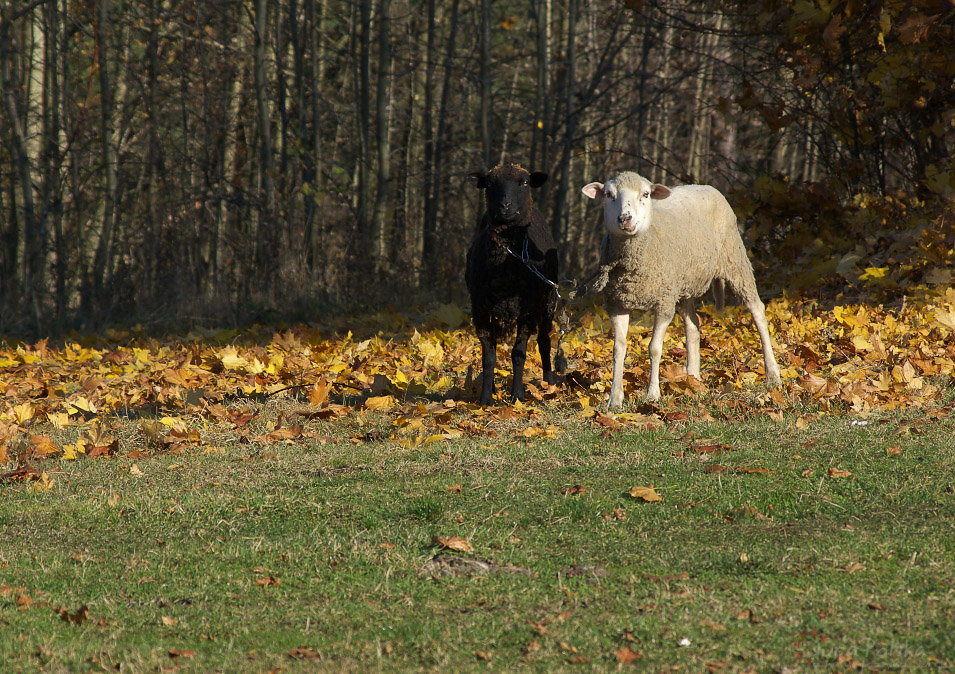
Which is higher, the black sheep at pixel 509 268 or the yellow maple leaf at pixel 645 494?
the black sheep at pixel 509 268

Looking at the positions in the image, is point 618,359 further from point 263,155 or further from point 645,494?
point 263,155

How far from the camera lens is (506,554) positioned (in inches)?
180

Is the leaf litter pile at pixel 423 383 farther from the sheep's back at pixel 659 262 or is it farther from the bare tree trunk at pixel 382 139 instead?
the bare tree trunk at pixel 382 139

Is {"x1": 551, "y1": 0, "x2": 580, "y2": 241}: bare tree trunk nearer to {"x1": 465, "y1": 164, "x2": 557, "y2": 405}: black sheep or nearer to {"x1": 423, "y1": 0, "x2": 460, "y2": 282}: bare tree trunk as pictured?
{"x1": 423, "y1": 0, "x2": 460, "y2": 282}: bare tree trunk

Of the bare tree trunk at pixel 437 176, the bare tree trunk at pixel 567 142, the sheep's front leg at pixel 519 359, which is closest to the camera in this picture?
the sheep's front leg at pixel 519 359

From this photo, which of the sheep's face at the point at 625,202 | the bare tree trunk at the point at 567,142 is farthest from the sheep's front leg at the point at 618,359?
the bare tree trunk at the point at 567,142

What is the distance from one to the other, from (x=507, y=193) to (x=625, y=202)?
3.34ft

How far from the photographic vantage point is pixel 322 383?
7.78 m

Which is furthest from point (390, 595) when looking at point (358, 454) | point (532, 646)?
point (358, 454)

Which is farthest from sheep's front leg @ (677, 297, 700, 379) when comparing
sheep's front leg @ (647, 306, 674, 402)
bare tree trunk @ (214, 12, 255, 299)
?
bare tree trunk @ (214, 12, 255, 299)

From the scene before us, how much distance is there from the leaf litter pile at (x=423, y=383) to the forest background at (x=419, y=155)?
267 centimetres

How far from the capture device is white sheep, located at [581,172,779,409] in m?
7.20

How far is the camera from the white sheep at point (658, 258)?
7.20 m

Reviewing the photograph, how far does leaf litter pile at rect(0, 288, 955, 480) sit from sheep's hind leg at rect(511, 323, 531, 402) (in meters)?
0.13
